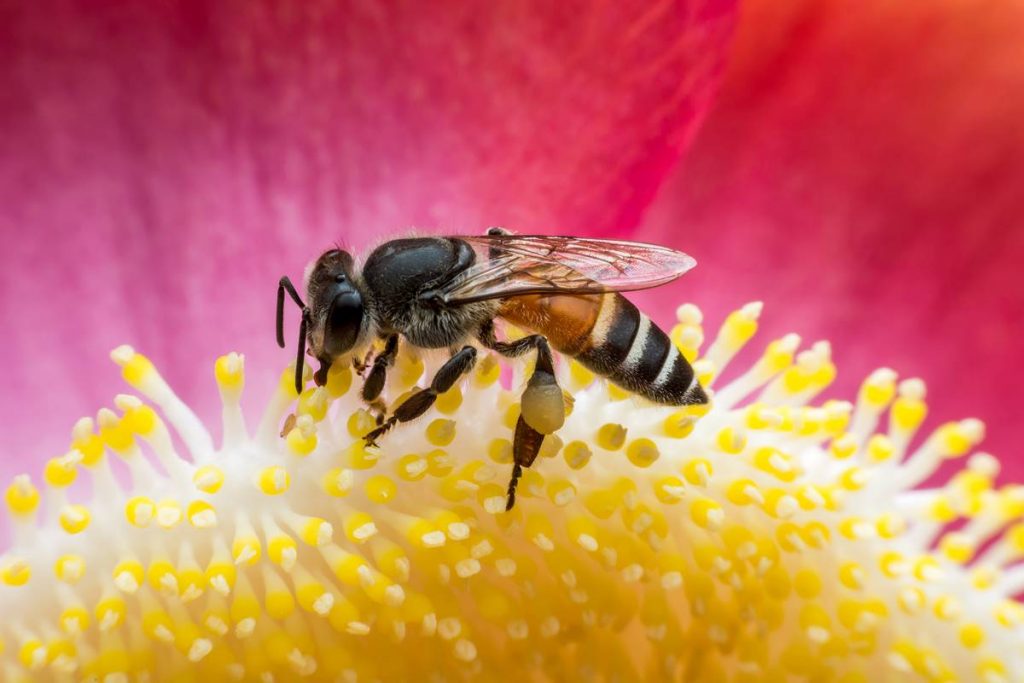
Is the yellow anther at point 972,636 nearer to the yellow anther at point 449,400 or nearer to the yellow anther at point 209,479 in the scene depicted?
the yellow anther at point 449,400

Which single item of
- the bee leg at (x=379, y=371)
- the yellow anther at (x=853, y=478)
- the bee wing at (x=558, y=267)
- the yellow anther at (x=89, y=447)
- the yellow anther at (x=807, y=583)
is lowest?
the yellow anther at (x=807, y=583)

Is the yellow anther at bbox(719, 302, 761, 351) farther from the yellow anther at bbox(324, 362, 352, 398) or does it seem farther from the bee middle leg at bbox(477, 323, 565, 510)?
the yellow anther at bbox(324, 362, 352, 398)

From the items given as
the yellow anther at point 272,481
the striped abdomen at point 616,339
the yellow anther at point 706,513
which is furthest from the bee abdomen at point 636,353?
the yellow anther at point 272,481

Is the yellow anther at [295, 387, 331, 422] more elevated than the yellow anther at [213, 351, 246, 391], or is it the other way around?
the yellow anther at [213, 351, 246, 391]

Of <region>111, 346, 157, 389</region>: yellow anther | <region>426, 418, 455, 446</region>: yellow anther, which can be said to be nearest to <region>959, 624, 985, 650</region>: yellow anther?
<region>426, 418, 455, 446</region>: yellow anther

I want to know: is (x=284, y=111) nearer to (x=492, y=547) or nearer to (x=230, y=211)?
(x=230, y=211)

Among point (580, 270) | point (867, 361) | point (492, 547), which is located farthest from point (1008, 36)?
point (492, 547)

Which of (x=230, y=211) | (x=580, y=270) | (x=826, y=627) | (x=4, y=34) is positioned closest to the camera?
(x=580, y=270)
